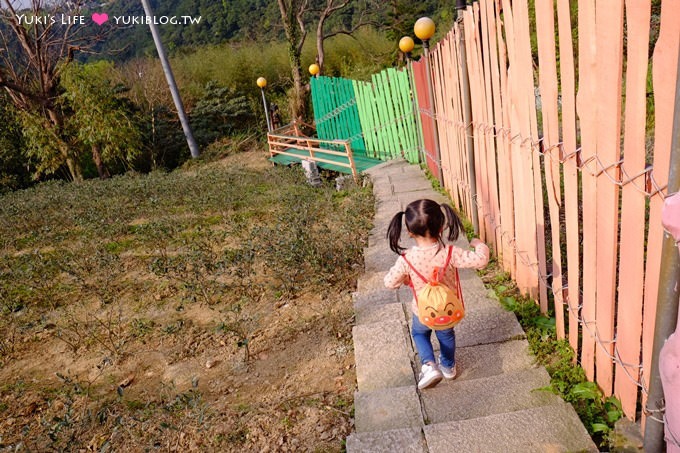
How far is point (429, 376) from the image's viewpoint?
2355 millimetres

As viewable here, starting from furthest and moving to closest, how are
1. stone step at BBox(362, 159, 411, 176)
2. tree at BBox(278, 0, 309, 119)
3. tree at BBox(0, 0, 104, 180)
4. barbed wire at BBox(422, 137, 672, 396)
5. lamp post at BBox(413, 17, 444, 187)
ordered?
tree at BBox(278, 0, 309, 119) < tree at BBox(0, 0, 104, 180) < stone step at BBox(362, 159, 411, 176) < lamp post at BBox(413, 17, 444, 187) < barbed wire at BBox(422, 137, 672, 396)

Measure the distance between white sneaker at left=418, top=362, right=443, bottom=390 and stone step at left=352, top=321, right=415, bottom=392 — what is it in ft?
0.40

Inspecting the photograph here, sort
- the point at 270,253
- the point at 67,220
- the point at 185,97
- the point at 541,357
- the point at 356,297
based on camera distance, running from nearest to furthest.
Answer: the point at 541,357 → the point at 356,297 → the point at 270,253 → the point at 67,220 → the point at 185,97

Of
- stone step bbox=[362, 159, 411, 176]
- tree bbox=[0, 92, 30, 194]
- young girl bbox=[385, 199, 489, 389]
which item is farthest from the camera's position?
tree bbox=[0, 92, 30, 194]

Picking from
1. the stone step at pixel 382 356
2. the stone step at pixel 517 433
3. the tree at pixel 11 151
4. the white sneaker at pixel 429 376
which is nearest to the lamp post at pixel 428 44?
the stone step at pixel 382 356

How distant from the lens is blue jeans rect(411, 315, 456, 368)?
2406 millimetres

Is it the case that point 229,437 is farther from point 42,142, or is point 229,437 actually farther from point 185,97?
point 185,97

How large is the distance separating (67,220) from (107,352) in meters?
5.12

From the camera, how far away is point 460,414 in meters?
2.17

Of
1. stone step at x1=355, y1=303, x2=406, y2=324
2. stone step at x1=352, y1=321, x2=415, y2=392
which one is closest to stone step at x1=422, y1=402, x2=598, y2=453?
stone step at x1=352, y1=321, x2=415, y2=392

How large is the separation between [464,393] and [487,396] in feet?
0.36

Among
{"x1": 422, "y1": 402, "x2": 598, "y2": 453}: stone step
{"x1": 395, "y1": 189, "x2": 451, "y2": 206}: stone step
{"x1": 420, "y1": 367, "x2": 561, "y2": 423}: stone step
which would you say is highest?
{"x1": 422, "y1": 402, "x2": 598, "y2": 453}: stone step

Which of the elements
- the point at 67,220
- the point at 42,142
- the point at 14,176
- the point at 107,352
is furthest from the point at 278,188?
the point at 14,176

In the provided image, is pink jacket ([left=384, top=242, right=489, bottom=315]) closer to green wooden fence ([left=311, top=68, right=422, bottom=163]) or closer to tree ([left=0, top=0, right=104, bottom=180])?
green wooden fence ([left=311, top=68, right=422, bottom=163])
